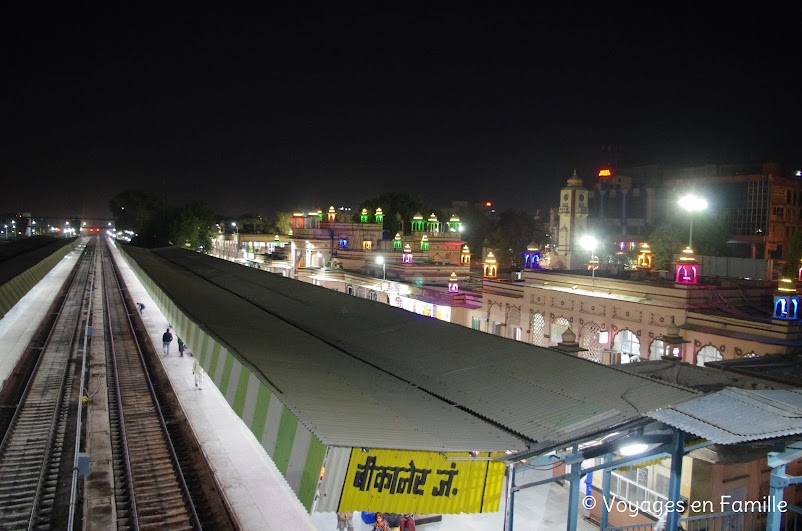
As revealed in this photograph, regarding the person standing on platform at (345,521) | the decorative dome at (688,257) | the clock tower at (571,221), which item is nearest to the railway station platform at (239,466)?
the person standing on platform at (345,521)

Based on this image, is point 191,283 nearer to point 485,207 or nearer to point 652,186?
point 652,186

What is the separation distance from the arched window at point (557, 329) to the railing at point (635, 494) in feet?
51.0

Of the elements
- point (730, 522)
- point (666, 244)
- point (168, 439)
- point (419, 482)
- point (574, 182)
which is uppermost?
point (574, 182)

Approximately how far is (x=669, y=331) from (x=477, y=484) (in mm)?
15906

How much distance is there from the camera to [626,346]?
24312mm

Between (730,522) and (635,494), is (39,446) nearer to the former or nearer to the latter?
(635,494)

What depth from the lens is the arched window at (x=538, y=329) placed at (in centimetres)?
2842

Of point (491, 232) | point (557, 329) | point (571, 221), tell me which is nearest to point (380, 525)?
point (557, 329)

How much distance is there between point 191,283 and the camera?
30.3 m

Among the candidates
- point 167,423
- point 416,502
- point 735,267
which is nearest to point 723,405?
point 416,502

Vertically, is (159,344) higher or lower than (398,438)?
lower

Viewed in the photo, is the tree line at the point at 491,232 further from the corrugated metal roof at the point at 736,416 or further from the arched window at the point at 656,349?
the corrugated metal roof at the point at 736,416

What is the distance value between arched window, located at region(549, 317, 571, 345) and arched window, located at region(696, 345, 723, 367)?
6131 millimetres

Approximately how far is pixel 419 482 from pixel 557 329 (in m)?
21.9
